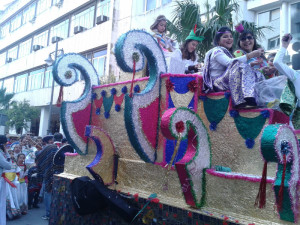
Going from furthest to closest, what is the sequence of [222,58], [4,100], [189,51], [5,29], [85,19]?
[5,29] → [4,100] → [85,19] → [189,51] → [222,58]

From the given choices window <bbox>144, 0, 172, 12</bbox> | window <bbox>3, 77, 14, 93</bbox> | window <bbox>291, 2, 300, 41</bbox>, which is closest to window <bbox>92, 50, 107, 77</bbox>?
window <bbox>144, 0, 172, 12</bbox>

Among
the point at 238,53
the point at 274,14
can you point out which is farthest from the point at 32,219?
the point at 274,14

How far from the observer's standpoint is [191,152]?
8.76 ft

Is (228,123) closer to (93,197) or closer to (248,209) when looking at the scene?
(248,209)

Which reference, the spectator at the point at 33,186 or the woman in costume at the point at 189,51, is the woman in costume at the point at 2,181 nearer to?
the spectator at the point at 33,186

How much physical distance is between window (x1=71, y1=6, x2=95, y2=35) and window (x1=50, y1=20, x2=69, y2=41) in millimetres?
855

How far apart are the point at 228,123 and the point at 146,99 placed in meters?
0.87

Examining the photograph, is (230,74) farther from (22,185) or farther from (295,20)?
(295,20)

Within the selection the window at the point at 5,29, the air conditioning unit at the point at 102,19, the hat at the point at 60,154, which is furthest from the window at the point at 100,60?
the window at the point at 5,29

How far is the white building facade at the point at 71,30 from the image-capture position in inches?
448

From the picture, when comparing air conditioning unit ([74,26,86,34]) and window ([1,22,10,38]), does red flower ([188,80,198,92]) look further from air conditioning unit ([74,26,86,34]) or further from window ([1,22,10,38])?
window ([1,22,10,38])

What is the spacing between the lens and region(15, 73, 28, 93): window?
27.0 metres

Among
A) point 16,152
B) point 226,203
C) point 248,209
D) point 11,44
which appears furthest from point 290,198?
point 11,44

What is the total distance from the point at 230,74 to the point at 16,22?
106 ft
